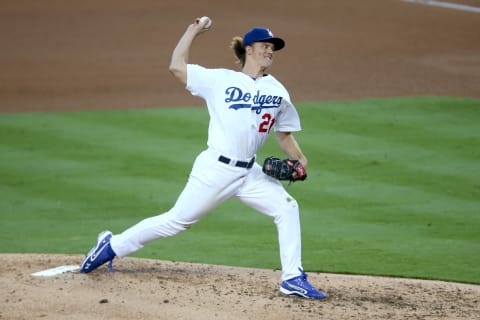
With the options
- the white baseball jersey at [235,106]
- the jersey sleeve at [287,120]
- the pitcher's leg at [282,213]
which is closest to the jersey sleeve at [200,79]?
the white baseball jersey at [235,106]

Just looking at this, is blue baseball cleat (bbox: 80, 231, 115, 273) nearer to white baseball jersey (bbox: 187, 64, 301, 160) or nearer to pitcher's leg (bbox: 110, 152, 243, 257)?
pitcher's leg (bbox: 110, 152, 243, 257)

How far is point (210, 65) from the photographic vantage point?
15.6m

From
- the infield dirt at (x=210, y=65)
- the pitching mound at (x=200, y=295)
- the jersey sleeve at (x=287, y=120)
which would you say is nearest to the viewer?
the pitching mound at (x=200, y=295)

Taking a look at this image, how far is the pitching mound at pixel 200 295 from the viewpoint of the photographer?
607cm

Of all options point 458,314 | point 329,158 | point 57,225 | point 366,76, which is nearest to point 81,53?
point 366,76

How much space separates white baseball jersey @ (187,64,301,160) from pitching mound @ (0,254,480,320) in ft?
3.27

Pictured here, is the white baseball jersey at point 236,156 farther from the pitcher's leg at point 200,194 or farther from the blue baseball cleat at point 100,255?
the blue baseball cleat at point 100,255

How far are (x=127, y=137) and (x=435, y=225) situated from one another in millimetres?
4568

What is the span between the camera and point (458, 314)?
20.6 ft

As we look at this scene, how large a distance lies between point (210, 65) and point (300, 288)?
Answer: 31.2 feet

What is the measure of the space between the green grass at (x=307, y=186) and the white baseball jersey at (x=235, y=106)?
161 cm

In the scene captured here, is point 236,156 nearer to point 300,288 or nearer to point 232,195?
point 232,195

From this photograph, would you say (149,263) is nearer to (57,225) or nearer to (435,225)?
(57,225)

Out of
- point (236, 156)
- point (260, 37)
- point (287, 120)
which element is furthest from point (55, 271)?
point (260, 37)
